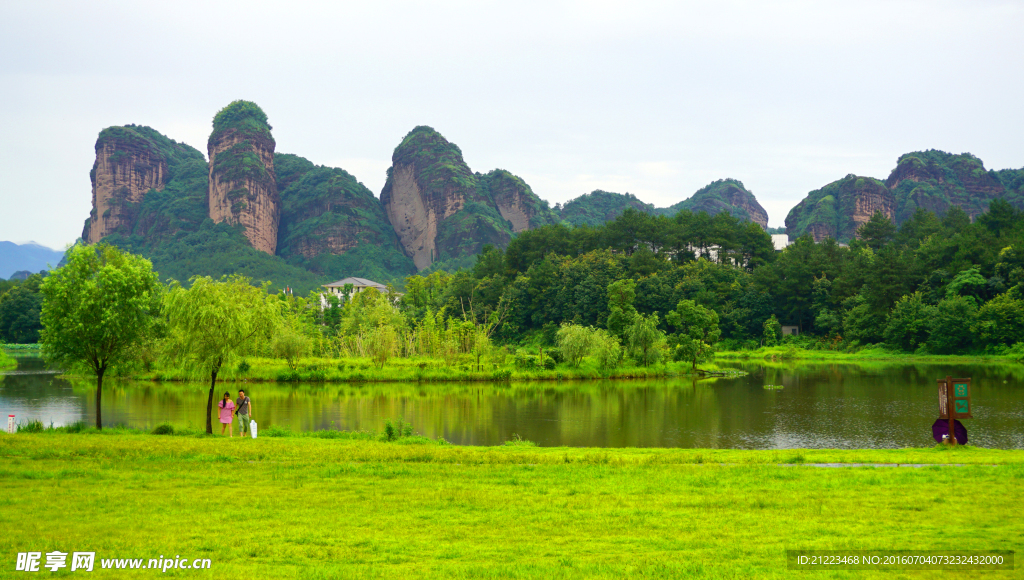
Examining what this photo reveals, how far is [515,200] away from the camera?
170 m

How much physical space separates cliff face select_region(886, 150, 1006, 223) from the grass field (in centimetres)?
15887

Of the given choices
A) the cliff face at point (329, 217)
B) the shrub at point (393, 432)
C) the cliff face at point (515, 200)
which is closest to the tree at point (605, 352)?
the shrub at point (393, 432)

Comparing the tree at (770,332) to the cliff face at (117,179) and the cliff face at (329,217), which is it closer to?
the cliff face at (329,217)

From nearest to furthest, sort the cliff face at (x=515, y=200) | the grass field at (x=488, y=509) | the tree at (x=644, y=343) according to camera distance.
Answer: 1. the grass field at (x=488, y=509)
2. the tree at (x=644, y=343)
3. the cliff face at (x=515, y=200)

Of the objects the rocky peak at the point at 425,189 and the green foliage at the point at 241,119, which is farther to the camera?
the rocky peak at the point at 425,189

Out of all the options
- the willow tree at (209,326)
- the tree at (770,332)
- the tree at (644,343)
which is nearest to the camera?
the willow tree at (209,326)

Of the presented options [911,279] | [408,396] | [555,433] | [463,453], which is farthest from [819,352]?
[463,453]

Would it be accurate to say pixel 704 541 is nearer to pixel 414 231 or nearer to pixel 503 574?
pixel 503 574

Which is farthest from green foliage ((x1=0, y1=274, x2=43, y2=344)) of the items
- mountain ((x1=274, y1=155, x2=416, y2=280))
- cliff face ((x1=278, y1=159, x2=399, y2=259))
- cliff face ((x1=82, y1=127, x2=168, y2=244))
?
cliff face ((x1=82, y1=127, x2=168, y2=244))

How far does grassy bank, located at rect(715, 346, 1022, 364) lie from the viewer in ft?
172

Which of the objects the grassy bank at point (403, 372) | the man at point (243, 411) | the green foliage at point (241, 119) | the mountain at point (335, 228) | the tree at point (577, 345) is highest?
the green foliage at point (241, 119)

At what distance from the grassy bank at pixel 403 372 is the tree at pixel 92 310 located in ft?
76.1

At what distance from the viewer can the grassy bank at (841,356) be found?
52500 mm

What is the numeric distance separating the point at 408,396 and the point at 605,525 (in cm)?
2824
